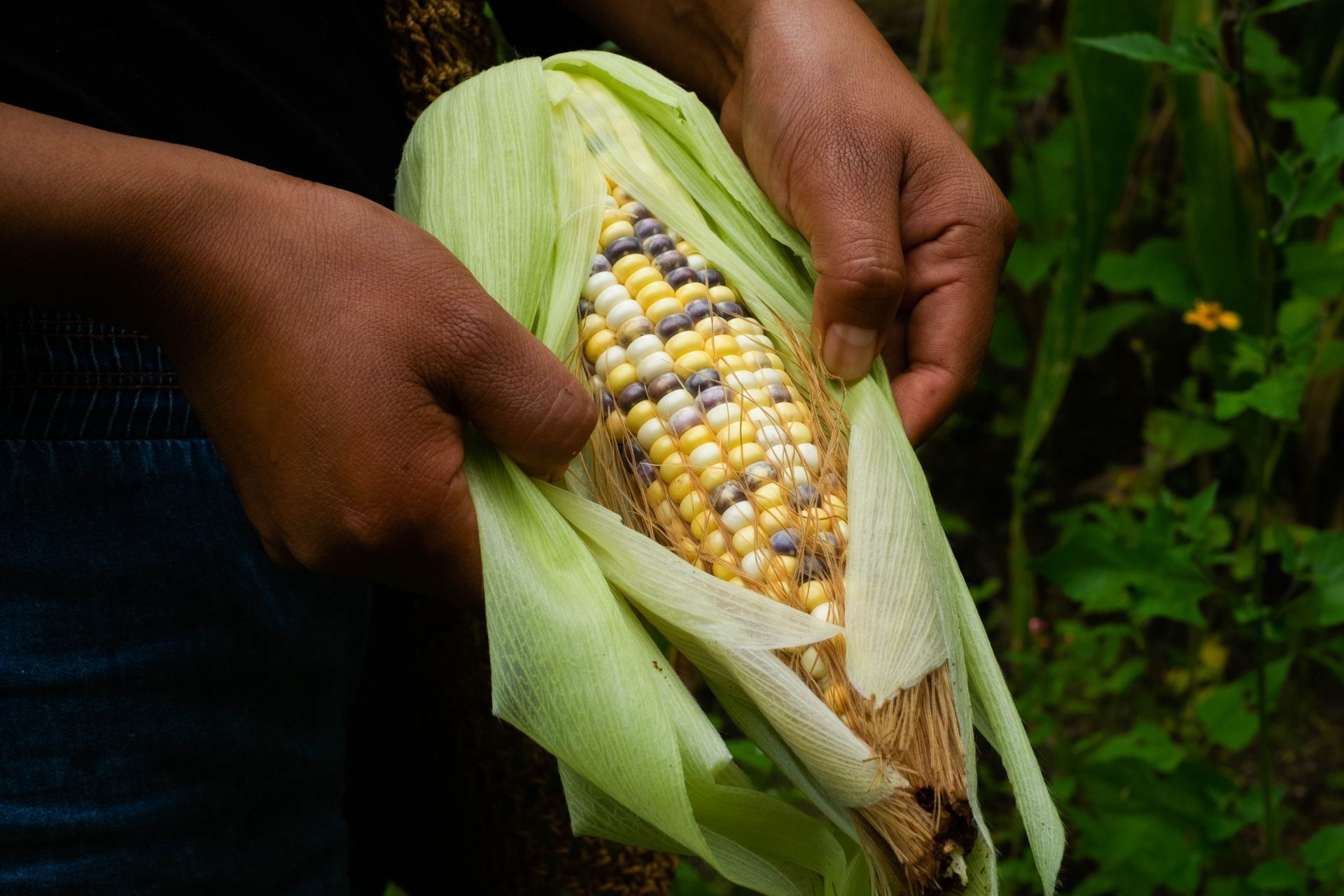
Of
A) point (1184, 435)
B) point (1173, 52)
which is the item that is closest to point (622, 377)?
point (1173, 52)

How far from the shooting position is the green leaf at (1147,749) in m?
1.56

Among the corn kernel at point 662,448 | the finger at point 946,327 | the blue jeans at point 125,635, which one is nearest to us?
the blue jeans at point 125,635

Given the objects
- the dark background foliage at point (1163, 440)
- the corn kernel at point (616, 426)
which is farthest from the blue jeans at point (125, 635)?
the dark background foliage at point (1163, 440)

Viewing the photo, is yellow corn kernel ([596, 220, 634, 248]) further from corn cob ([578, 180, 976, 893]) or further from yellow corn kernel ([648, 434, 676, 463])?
yellow corn kernel ([648, 434, 676, 463])

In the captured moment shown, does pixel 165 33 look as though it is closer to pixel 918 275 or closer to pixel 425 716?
pixel 918 275

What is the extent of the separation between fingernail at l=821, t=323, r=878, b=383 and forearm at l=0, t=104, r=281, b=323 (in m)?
0.50

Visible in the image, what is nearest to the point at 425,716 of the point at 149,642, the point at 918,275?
the point at 149,642

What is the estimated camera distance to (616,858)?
1.32m

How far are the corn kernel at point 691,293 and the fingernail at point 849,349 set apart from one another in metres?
0.12

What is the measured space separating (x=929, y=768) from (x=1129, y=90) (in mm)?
1377

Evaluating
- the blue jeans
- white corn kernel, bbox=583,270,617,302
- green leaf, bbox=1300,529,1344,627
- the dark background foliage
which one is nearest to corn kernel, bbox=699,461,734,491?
white corn kernel, bbox=583,270,617,302

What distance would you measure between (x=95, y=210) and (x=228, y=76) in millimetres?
230

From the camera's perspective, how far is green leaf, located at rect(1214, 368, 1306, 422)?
1.26 meters

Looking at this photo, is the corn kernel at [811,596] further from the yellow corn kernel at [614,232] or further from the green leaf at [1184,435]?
the green leaf at [1184,435]
